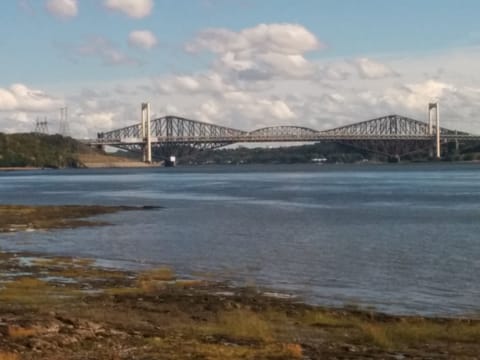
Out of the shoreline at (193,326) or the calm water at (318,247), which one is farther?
the calm water at (318,247)

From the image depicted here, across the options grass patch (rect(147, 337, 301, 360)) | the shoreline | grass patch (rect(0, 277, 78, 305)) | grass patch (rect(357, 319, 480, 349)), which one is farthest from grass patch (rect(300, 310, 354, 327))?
grass patch (rect(0, 277, 78, 305))

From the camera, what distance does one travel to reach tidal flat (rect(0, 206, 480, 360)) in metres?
11.4

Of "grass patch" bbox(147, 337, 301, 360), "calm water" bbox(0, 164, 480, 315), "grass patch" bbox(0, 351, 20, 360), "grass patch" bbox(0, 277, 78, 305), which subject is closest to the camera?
"grass patch" bbox(0, 351, 20, 360)

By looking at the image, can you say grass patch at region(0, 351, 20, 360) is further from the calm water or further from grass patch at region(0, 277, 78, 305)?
the calm water

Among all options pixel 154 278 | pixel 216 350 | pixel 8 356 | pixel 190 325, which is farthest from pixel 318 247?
pixel 8 356

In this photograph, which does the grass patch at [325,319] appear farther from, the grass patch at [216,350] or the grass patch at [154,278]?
the grass patch at [154,278]

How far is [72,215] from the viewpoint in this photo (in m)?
45.1

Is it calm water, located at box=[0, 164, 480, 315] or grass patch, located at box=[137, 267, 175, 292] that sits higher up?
grass patch, located at box=[137, 267, 175, 292]

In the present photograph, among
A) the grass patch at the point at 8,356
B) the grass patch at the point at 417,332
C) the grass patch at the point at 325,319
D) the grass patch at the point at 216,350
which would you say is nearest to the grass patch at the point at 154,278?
the grass patch at the point at 325,319

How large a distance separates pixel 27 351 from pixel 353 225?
98.9ft

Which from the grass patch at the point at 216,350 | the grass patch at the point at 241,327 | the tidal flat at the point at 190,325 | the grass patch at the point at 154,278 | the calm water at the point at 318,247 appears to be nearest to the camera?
the grass patch at the point at 216,350

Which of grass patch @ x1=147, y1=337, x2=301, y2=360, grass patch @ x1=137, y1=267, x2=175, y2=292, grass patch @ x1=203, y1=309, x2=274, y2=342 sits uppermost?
grass patch @ x1=147, y1=337, x2=301, y2=360

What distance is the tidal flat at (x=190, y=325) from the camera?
37.3ft

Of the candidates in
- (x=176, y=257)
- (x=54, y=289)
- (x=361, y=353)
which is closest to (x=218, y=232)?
(x=176, y=257)
